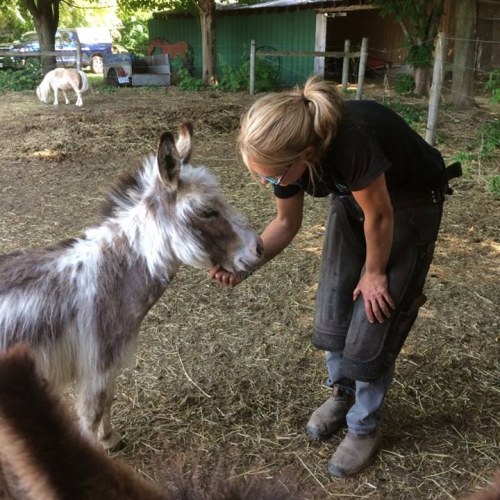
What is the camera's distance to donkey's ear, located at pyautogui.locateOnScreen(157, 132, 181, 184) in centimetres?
217

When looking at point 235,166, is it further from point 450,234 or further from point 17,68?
point 17,68

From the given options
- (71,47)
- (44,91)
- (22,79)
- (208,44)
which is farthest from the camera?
(71,47)

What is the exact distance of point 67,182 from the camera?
271 inches

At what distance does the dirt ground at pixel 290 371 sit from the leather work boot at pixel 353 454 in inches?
2.0

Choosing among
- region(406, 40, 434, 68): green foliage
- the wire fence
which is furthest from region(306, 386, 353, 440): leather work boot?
region(406, 40, 434, 68): green foliage

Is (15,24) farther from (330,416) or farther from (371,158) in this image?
(371,158)

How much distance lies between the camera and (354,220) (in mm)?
2496

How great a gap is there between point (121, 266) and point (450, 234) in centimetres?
379

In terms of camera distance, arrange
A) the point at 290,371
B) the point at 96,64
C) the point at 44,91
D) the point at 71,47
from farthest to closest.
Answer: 1. the point at 71,47
2. the point at 96,64
3. the point at 44,91
4. the point at 290,371

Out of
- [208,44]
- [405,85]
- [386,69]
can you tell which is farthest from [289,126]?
[208,44]

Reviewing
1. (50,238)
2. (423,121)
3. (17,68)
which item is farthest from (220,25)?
(50,238)

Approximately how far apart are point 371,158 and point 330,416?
1.51 meters

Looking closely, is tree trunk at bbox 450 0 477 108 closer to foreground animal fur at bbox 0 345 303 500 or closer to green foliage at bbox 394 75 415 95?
green foliage at bbox 394 75 415 95

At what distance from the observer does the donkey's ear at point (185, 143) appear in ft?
8.13
